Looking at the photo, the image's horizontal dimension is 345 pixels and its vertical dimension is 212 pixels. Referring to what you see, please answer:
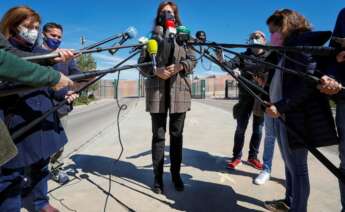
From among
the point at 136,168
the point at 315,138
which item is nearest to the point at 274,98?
the point at 315,138

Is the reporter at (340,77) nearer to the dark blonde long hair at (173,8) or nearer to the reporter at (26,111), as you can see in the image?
the dark blonde long hair at (173,8)

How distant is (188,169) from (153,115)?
1391 millimetres

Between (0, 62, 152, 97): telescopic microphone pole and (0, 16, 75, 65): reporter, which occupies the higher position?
(0, 16, 75, 65): reporter

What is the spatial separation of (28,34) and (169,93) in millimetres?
1887

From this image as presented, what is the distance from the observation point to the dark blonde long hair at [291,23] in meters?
3.10

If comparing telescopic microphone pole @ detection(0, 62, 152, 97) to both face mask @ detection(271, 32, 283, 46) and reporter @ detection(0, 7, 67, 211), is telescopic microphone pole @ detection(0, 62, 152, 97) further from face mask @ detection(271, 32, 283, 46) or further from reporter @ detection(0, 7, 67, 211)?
face mask @ detection(271, 32, 283, 46)

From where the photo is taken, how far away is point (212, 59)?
3.09 metres

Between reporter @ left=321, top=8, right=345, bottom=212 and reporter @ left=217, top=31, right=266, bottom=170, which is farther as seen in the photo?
reporter @ left=217, top=31, right=266, bottom=170

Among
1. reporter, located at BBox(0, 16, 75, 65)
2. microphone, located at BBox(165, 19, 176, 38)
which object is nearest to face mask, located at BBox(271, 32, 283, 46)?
microphone, located at BBox(165, 19, 176, 38)

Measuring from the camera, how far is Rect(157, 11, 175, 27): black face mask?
4.07m

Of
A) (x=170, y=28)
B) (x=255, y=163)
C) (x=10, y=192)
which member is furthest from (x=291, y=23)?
(x=255, y=163)

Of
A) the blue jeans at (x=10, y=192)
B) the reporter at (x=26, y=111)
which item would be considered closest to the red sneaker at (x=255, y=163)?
the reporter at (x=26, y=111)

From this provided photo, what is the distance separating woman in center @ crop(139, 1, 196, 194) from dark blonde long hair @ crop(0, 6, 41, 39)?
1.60 metres

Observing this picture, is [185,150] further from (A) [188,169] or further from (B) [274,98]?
(B) [274,98]
